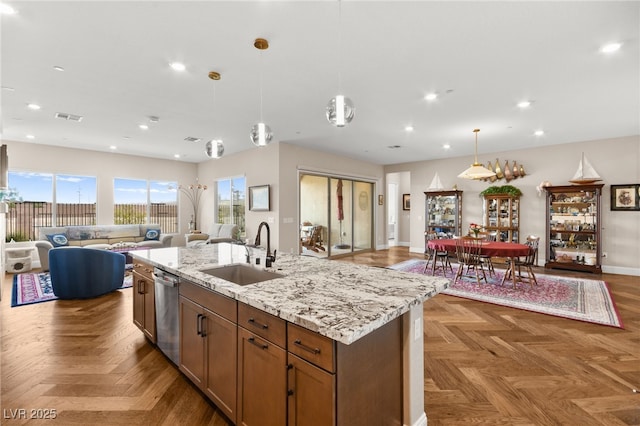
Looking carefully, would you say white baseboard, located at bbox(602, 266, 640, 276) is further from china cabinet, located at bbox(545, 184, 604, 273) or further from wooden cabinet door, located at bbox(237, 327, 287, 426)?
wooden cabinet door, located at bbox(237, 327, 287, 426)

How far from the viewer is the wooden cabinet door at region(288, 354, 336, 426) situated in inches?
47.8

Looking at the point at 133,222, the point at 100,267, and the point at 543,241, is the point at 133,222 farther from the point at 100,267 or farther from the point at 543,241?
the point at 543,241

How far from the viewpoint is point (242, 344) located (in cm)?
164

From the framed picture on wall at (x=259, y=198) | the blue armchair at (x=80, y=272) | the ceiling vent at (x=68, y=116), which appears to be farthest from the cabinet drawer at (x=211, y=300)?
the framed picture on wall at (x=259, y=198)

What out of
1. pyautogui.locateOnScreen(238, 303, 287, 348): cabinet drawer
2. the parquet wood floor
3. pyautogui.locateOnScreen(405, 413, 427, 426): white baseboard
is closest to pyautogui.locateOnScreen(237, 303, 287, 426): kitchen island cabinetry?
pyautogui.locateOnScreen(238, 303, 287, 348): cabinet drawer

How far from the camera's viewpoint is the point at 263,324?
4.90 ft

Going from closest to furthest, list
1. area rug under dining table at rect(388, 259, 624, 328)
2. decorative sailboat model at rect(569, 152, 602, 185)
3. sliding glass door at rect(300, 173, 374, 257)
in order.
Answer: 1. area rug under dining table at rect(388, 259, 624, 328)
2. decorative sailboat model at rect(569, 152, 602, 185)
3. sliding glass door at rect(300, 173, 374, 257)

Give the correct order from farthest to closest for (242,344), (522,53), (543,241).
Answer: (543,241)
(522,53)
(242,344)

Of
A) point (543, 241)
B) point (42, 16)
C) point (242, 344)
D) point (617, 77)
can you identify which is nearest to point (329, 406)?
point (242, 344)

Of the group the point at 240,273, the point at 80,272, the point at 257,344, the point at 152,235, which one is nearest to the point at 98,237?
the point at 152,235

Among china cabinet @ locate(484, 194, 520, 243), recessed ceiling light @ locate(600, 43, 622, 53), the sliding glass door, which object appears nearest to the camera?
recessed ceiling light @ locate(600, 43, 622, 53)

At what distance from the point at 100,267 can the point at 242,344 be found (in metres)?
4.02

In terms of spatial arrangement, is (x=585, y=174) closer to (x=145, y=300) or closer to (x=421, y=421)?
(x=421, y=421)

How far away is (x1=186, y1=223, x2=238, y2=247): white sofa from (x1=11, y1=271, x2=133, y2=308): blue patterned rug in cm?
189
